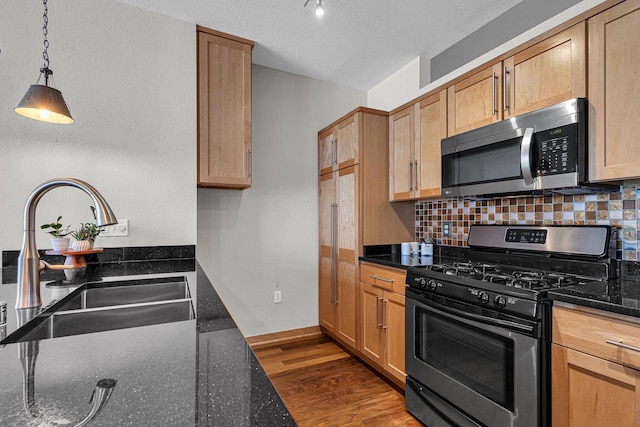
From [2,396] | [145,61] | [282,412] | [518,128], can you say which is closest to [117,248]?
[145,61]

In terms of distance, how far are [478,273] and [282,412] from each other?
1602 mm

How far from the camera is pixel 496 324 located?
1.45m

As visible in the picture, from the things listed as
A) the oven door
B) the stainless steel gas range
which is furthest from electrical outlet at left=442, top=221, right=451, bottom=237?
the oven door

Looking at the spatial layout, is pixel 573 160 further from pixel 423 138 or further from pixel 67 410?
pixel 67 410

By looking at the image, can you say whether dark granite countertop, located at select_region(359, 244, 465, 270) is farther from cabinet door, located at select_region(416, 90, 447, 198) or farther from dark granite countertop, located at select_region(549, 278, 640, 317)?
dark granite countertop, located at select_region(549, 278, 640, 317)

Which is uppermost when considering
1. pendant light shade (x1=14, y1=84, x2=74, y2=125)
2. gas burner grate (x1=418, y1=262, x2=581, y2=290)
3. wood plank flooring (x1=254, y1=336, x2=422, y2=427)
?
pendant light shade (x1=14, y1=84, x2=74, y2=125)

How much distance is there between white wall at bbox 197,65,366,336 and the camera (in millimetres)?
2813

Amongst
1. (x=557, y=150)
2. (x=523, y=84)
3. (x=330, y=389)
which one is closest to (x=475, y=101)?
(x=523, y=84)

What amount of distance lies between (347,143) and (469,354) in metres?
1.81

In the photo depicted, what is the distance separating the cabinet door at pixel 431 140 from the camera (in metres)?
2.22

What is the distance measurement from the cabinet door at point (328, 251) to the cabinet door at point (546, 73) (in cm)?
152

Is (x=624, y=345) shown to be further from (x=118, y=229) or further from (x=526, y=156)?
(x=118, y=229)

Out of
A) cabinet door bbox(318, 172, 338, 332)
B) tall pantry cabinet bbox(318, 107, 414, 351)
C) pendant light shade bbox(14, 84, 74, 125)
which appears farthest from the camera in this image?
cabinet door bbox(318, 172, 338, 332)

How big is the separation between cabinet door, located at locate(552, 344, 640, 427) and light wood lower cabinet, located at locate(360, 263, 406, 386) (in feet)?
3.01
